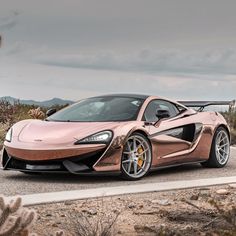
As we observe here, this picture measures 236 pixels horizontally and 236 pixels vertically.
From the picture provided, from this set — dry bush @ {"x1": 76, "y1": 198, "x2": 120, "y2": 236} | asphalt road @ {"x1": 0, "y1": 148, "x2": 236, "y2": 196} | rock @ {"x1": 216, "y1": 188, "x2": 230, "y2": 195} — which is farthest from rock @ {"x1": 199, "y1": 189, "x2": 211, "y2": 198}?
dry bush @ {"x1": 76, "y1": 198, "x2": 120, "y2": 236}

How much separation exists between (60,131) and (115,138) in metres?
0.85

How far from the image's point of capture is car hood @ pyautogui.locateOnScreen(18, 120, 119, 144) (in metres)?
10.1

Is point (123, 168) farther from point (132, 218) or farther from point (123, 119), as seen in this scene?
point (132, 218)

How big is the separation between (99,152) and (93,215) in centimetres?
252

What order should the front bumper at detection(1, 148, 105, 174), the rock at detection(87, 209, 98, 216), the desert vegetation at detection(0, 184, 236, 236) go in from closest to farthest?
1. the desert vegetation at detection(0, 184, 236, 236)
2. the rock at detection(87, 209, 98, 216)
3. the front bumper at detection(1, 148, 105, 174)

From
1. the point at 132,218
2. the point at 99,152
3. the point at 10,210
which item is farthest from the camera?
the point at 99,152

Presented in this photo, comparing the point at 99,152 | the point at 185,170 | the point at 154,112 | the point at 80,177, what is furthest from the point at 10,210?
the point at 185,170

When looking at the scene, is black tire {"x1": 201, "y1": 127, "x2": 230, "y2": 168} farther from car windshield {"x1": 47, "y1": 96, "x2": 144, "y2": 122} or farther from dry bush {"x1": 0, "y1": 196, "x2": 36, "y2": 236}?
dry bush {"x1": 0, "y1": 196, "x2": 36, "y2": 236}

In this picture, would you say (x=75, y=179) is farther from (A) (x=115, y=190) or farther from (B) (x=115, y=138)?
(A) (x=115, y=190)

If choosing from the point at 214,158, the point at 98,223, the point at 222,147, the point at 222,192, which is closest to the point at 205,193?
the point at 222,192

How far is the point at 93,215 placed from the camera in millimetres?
7578

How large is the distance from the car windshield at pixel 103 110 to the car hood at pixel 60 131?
0.36 meters

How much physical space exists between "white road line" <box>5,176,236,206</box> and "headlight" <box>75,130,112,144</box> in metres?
0.81

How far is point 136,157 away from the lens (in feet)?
34.5
